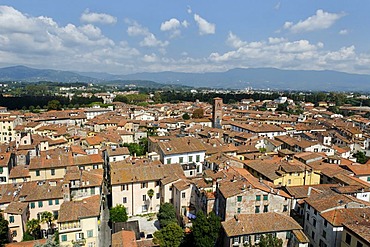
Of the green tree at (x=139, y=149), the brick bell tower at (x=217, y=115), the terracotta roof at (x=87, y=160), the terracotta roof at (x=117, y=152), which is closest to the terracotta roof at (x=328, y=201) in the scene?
the terracotta roof at (x=87, y=160)

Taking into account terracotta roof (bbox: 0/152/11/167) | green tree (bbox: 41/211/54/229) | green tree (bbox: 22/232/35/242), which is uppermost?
terracotta roof (bbox: 0/152/11/167)

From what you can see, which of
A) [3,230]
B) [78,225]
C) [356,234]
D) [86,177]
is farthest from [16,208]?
[356,234]

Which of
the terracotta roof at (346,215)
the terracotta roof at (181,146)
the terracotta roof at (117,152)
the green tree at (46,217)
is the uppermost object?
the terracotta roof at (181,146)

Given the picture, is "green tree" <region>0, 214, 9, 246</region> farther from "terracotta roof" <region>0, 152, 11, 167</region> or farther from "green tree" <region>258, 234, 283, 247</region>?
"green tree" <region>258, 234, 283, 247</region>

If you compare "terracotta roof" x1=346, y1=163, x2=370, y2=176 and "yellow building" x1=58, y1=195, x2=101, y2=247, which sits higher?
"terracotta roof" x1=346, y1=163, x2=370, y2=176

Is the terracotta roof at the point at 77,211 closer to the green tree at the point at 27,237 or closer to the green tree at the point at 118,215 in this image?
the green tree at the point at 118,215

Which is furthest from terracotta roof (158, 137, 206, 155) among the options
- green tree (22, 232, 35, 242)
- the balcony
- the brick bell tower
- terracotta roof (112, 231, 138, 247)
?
the brick bell tower
